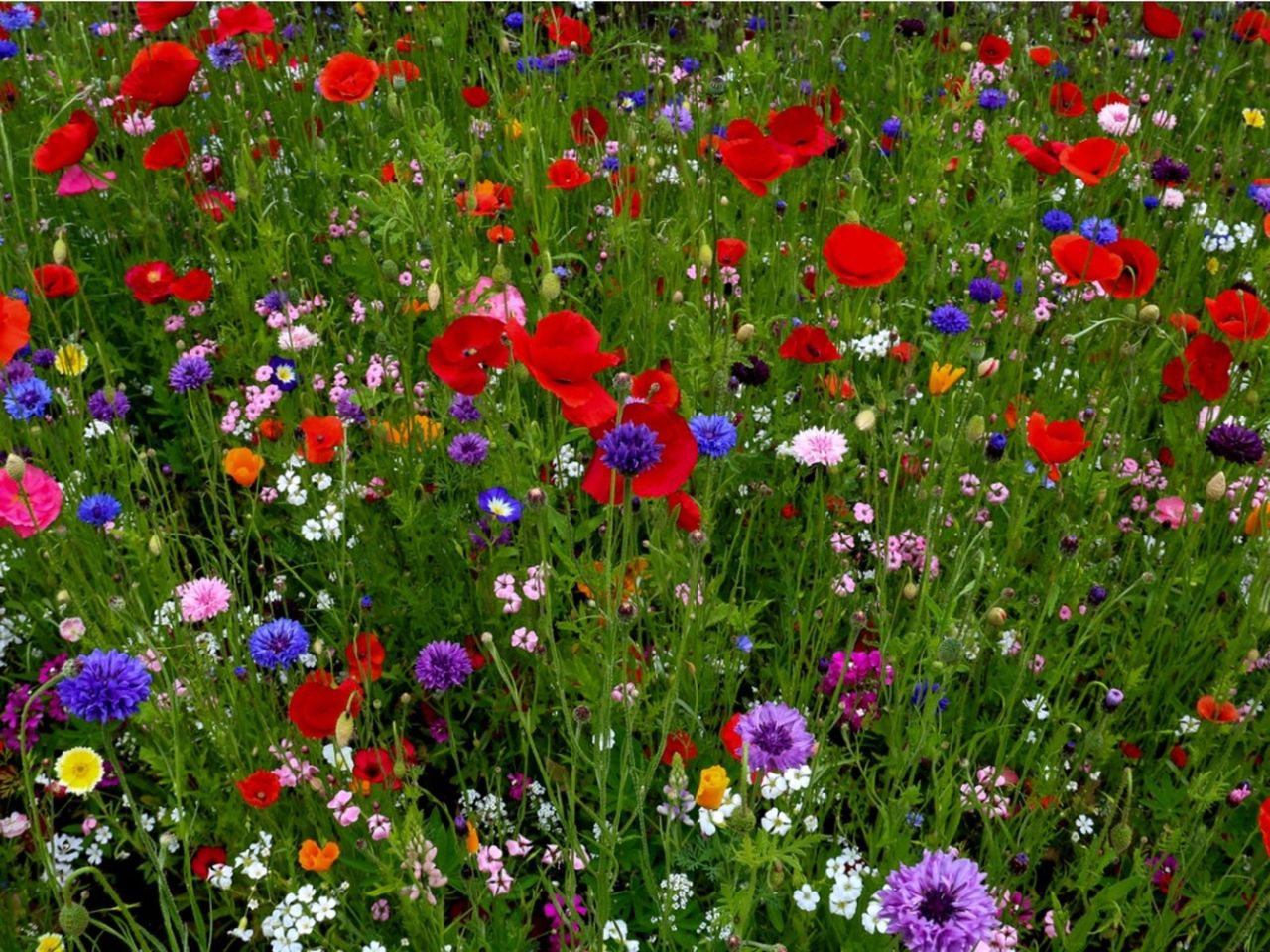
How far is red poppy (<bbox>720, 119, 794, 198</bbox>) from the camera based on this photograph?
2074 millimetres

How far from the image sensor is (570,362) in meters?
1.52

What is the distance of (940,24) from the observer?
451 cm

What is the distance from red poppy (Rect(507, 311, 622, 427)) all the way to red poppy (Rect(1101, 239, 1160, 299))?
1.33 meters

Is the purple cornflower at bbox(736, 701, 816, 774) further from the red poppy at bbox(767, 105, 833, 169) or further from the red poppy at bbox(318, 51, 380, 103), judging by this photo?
the red poppy at bbox(318, 51, 380, 103)

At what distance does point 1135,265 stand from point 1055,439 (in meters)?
0.67

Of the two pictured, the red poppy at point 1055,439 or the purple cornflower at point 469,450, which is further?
the purple cornflower at point 469,450

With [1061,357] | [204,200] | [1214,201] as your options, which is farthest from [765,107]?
[204,200]

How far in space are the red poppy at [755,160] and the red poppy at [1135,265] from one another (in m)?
0.78

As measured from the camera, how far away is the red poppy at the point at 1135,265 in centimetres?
229

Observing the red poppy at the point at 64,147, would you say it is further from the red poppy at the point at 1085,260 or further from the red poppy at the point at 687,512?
the red poppy at the point at 1085,260

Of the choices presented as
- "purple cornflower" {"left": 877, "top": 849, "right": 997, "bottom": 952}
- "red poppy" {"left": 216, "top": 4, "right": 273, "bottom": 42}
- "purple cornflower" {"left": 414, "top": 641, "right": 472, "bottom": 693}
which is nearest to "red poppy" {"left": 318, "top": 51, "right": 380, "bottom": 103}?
"red poppy" {"left": 216, "top": 4, "right": 273, "bottom": 42}

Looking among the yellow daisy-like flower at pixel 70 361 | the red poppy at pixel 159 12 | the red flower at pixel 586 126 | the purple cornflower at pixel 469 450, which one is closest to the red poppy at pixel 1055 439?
the purple cornflower at pixel 469 450

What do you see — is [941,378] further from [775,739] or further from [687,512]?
[775,739]

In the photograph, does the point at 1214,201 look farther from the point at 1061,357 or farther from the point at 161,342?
the point at 161,342
